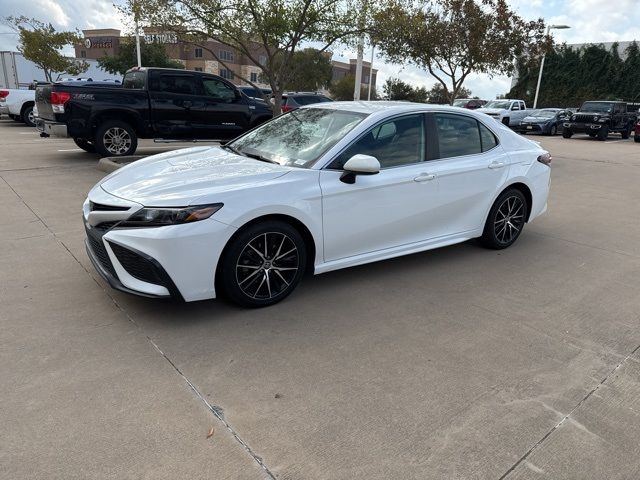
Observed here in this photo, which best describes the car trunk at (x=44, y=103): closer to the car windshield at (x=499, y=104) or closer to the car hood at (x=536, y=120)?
the car hood at (x=536, y=120)

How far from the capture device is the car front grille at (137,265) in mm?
3400

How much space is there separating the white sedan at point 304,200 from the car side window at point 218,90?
6.47 meters

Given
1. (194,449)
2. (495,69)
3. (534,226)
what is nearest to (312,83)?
(495,69)

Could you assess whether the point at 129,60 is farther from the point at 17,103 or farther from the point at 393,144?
the point at 393,144

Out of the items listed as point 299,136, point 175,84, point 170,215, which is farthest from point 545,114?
point 170,215

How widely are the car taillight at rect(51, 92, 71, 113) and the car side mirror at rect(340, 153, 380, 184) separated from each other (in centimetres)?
759

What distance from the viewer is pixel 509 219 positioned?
18.3 ft

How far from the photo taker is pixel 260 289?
12.7 feet

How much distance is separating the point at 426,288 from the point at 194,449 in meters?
2.65

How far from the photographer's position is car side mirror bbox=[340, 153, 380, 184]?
153 inches

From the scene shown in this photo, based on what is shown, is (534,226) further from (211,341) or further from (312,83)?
(312,83)

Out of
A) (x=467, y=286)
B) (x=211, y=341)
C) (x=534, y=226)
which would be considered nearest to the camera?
(x=211, y=341)

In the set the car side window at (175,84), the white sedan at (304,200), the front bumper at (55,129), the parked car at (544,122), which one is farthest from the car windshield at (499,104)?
the white sedan at (304,200)

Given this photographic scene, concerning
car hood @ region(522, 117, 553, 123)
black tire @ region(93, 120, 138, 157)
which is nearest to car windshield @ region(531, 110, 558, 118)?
car hood @ region(522, 117, 553, 123)
